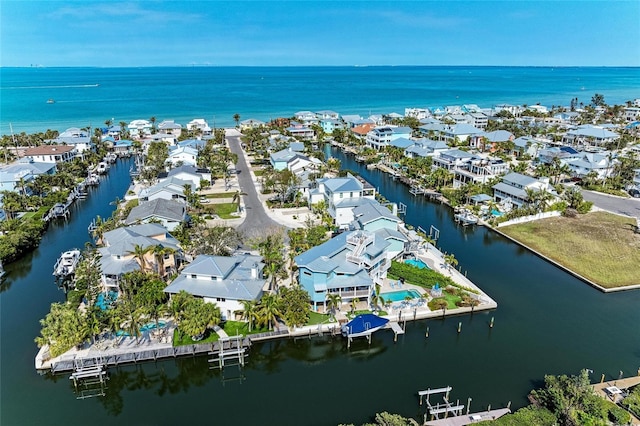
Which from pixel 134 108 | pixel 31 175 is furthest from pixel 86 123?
pixel 31 175

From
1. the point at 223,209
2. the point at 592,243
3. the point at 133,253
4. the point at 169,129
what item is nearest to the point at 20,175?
the point at 223,209

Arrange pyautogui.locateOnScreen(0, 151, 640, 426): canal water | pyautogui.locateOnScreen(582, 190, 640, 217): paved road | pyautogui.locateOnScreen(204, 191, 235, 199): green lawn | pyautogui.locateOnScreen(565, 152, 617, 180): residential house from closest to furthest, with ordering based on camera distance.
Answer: pyautogui.locateOnScreen(0, 151, 640, 426): canal water < pyautogui.locateOnScreen(582, 190, 640, 217): paved road < pyautogui.locateOnScreen(204, 191, 235, 199): green lawn < pyautogui.locateOnScreen(565, 152, 617, 180): residential house

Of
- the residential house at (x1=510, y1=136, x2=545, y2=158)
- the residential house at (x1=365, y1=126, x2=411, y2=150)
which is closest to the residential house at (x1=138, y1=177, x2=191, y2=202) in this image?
the residential house at (x1=365, y1=126, x2=411, y2=150)

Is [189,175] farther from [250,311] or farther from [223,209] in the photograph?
[250,311]

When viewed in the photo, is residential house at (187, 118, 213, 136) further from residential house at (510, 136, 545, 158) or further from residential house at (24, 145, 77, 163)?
residential house at (510, 136, 545, 158)

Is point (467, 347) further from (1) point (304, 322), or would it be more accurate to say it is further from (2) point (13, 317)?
(2) point (13, 317)
